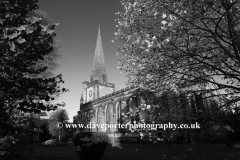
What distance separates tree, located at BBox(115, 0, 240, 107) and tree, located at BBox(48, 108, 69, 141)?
30.7 metres

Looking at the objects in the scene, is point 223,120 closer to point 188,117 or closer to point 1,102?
point 188,117

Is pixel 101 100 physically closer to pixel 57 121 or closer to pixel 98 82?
pixel 98 82

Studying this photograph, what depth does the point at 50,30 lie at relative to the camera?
272 centimetres

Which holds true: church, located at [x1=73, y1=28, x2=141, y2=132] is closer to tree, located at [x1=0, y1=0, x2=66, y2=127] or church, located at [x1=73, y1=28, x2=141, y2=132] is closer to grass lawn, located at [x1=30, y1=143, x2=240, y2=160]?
grass lawn, located at [x1=30, y1=143, x2=240, y2=160]

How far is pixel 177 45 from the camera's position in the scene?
5281 mm

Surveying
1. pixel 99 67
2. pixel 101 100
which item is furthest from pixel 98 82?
pixel 101 100

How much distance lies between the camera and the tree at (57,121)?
106 ft

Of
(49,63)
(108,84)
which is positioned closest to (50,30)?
(49,63)

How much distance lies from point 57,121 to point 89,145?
1111 inches

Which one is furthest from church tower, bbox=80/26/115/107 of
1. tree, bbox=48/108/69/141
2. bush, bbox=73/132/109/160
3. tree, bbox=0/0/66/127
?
tree, bbox=0/0/66/127

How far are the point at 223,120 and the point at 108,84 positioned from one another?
4893 centimetres

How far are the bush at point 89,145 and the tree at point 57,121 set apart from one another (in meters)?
24.5

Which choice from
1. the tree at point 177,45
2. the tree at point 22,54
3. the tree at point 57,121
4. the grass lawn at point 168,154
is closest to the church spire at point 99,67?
the tree at point 57,121

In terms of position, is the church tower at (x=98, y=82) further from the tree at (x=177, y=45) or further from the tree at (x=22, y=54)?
the tree at (x=22, y=54)
